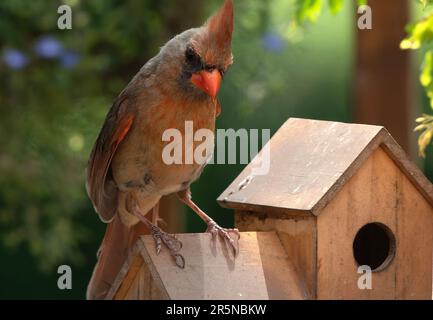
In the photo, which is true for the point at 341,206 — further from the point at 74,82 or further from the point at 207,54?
the point at 74,82

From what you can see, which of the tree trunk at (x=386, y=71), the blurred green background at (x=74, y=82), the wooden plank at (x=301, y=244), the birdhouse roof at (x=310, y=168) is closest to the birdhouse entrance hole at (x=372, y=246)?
the birdhouse roof at (x=310, y=168)

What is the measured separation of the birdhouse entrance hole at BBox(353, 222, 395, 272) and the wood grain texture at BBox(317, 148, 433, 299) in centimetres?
9

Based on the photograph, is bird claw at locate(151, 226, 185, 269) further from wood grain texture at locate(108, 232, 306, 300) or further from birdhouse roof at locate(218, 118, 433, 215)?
birdhouse roof at locate(218, 118, 433, 215)

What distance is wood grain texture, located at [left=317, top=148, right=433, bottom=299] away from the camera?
3.17m

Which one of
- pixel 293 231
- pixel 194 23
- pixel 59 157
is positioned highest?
pixel 194 23

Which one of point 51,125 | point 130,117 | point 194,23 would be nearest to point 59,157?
point 51,125

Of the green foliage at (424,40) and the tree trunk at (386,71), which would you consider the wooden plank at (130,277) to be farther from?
the tree trunk at (386,71)

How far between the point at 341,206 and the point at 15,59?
11.0 ft

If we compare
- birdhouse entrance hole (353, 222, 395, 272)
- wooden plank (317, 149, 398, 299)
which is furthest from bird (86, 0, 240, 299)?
birdhouse entrance hole (353, 222, 395, 272)

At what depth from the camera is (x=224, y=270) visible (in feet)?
10.0

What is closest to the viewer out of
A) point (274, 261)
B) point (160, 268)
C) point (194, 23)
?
point (160, 268)
